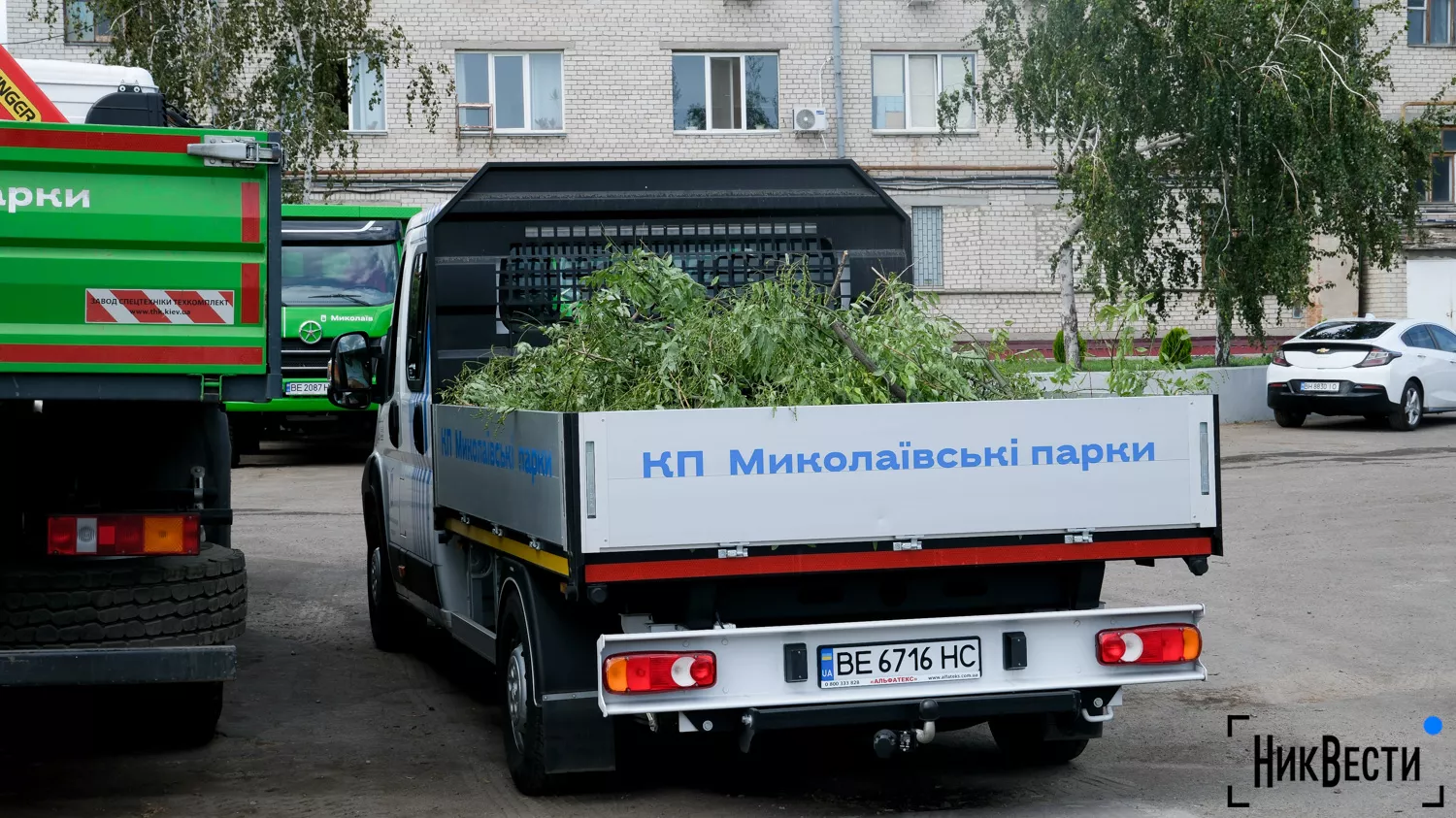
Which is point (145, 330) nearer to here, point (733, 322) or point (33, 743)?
point (733, 322)

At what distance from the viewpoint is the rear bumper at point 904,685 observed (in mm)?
4879

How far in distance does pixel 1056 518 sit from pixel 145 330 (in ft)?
9.49

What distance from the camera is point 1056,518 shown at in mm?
5078

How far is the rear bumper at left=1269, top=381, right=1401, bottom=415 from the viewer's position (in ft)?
65.1

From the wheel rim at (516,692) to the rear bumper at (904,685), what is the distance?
482mm

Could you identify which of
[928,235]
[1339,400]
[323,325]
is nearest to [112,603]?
[323,325]

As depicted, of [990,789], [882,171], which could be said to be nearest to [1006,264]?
[882,171]

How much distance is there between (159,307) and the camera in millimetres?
5031

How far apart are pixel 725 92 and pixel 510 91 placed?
155 inches

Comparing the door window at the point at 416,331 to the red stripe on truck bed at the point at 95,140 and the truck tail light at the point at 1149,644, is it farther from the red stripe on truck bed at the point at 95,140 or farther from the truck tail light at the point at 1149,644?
the truck tail light at the point at 1149,644

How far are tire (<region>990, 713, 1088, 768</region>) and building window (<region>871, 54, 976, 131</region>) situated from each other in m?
25.1

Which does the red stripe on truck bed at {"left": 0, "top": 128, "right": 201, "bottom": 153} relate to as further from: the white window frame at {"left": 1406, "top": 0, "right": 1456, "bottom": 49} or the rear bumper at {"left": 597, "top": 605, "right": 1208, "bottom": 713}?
the white window frame at {"left": 1406, "top": 0, "right": 1456, "bottom": 49}

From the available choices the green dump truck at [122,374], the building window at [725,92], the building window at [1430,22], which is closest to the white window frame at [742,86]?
the building window at [725,92]

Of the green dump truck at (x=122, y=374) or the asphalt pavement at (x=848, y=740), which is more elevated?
the green dump truck at (x=122, y=374)
